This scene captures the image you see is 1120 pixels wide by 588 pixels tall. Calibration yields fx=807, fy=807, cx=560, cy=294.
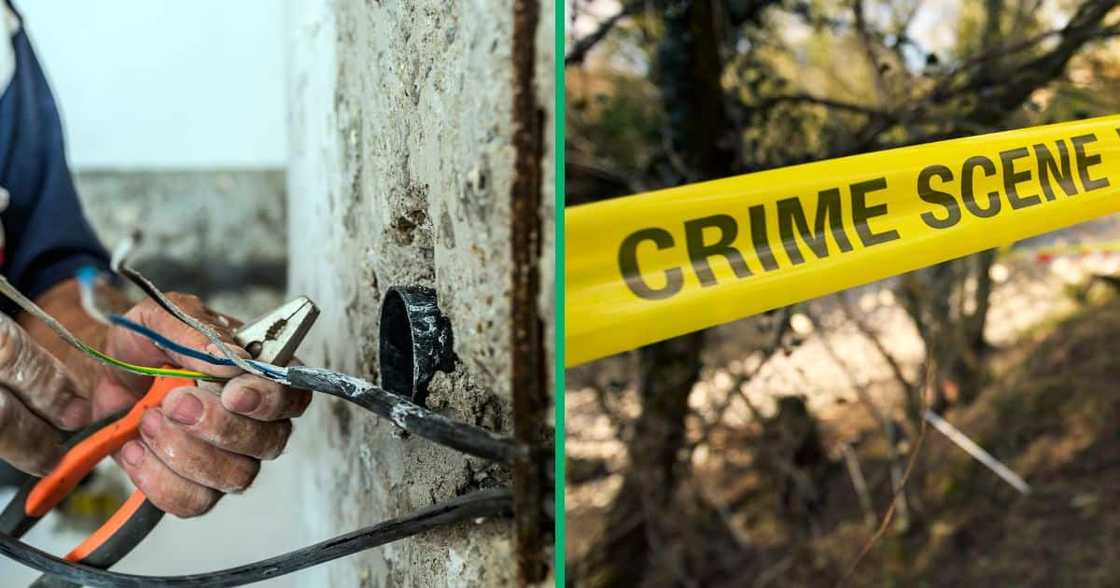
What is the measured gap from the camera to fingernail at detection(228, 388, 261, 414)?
0.84m

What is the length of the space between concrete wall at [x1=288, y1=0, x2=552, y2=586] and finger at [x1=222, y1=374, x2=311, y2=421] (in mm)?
127

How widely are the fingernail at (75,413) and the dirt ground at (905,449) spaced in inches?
82.6

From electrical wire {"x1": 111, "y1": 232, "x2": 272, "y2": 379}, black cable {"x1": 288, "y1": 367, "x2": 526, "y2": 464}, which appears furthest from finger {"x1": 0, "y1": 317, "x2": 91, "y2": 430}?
black cable {"x1": 288, "y1": 367, "x2": 526, "y2": 464}

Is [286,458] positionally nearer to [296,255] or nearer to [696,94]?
[296,255]

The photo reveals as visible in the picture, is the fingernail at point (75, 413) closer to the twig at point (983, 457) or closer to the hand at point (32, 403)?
the hand at point (32, 403)

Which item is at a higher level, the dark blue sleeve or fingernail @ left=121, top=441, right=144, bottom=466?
the dark blue sleeve

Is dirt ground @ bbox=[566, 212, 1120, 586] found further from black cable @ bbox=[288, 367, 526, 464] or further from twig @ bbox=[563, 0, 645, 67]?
black cable @ bbox=[288, 367, 526, 464]

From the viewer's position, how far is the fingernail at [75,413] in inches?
43.4

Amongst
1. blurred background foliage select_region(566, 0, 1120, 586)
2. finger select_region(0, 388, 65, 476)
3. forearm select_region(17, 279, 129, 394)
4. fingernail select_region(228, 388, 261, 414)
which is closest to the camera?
fingernail select_region(228, 388, 261, 414)

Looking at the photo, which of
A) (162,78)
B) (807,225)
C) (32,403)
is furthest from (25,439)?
(162,78)

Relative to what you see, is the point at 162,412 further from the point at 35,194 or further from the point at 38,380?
the point at 35,194

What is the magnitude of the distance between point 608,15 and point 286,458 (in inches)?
72.9

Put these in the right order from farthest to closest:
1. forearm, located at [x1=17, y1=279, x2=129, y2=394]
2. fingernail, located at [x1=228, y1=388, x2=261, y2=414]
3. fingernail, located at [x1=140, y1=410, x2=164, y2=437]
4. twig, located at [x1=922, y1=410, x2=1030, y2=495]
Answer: twig, located at [x1=922, y1=410, x2=1030, y2=495]
forearm, located at [x1=17, y1=279, x2=129, y2=394]
fingernail, located at [x1=140, y1=410, x2=164, y2=437]
fingernail, located at [x1=228, y1=388, x2=261, y2=414]

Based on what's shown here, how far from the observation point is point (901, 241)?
100 cm
